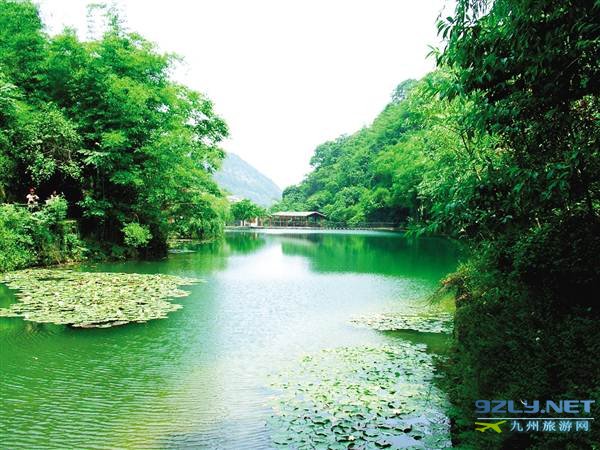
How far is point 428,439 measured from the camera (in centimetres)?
434

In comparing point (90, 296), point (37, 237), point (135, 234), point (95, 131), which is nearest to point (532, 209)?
point (90, 296)

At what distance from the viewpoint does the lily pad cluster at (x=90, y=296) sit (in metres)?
8.88

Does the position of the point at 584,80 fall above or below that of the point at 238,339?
above

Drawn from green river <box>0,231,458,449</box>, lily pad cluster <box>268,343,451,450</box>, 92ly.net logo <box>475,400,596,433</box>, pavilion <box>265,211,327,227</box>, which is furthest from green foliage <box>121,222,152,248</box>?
pavilion <box>265,211,327,227</box>

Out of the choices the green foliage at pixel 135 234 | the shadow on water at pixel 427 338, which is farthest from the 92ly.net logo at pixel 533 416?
the green foliage at pixel 135 234

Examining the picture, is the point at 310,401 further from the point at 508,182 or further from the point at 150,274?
the point at 150,274

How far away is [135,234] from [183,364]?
41.5 ft

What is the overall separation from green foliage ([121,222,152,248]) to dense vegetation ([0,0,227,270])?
2.1 inches

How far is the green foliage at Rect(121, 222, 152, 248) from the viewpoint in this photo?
59.8ft

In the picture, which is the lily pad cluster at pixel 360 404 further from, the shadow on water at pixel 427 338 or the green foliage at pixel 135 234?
the green foliage at pixel 135 234

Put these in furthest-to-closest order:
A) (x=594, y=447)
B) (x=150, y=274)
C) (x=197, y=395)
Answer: (x=150, y=274) → (x=197, y=395) → (x=594, y=447)

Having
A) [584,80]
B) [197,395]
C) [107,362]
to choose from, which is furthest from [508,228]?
[107,362]

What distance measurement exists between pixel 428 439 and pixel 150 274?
12516 millimetres

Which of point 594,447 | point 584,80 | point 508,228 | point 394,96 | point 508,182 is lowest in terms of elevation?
point 594,447
